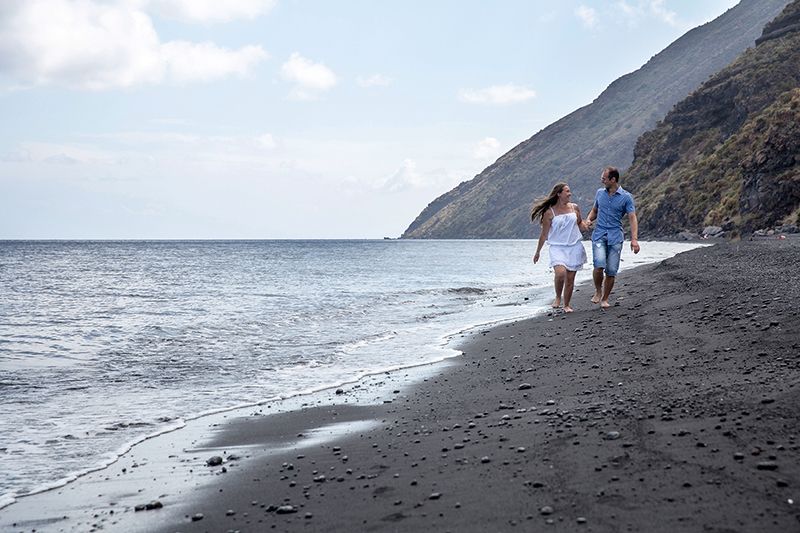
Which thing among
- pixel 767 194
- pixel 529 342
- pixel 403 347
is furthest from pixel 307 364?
pixel 767 194

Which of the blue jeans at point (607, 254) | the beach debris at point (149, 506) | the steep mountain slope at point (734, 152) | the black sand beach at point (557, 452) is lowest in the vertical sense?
the beach debris at point (149, 506)

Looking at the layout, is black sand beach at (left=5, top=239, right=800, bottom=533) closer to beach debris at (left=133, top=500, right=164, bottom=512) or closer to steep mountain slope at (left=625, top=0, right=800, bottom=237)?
beach debris at (left=133, top=500, right=164, bottom=512)

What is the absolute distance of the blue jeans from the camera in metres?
13.0

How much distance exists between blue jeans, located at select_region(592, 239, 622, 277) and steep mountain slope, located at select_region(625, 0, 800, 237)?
47830 millimetres

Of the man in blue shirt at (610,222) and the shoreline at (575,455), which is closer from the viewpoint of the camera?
the shoreline at (575,455)

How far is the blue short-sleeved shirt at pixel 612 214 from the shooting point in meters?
13.0

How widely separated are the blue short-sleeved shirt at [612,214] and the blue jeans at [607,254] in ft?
0.26

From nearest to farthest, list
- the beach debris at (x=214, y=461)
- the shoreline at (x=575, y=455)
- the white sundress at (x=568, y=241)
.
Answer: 1. the shoreline at (x=575, y=455)
2. the beach debris at (x=214, y=461)
3. the white sundress at (x=568, y=241)

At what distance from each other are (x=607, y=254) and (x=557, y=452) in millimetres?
8847

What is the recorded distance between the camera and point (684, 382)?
6.51 m

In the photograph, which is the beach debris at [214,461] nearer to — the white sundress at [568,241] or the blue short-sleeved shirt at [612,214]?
the blue short-sleeved shirt at [612,214]

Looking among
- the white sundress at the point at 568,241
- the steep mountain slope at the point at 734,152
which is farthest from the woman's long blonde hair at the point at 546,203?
the steep mountain slope at the point at 734,152

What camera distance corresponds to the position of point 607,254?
1312 centimetres

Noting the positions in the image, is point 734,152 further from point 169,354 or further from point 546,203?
point 169,354
